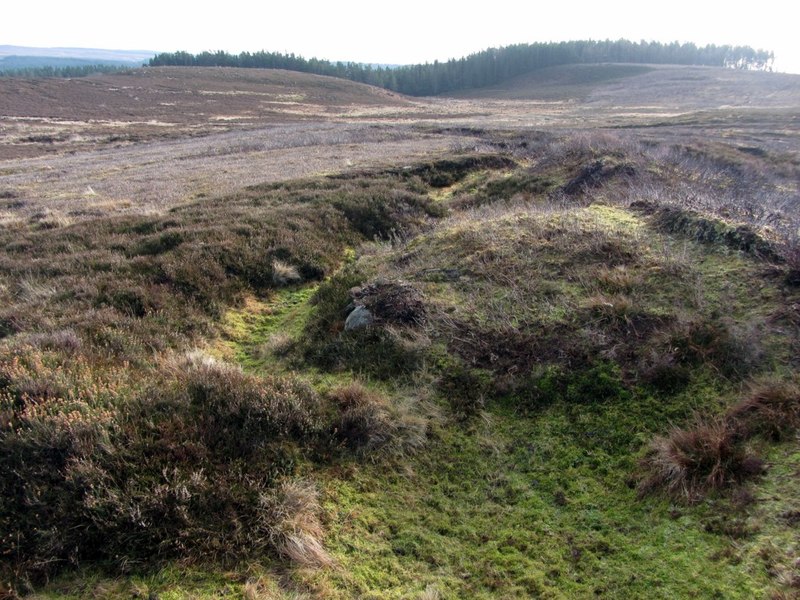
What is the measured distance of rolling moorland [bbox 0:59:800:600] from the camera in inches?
162

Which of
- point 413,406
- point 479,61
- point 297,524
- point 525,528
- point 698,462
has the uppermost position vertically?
point 479,61

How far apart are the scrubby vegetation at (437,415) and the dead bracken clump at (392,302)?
0.04 meters

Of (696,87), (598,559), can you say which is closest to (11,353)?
(598,559)

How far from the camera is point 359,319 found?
829 cm

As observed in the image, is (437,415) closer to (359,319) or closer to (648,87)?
(359,319)

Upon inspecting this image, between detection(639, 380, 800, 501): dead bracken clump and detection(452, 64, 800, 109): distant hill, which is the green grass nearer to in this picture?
detection(639, 380, 800, 501): dead bracken clump

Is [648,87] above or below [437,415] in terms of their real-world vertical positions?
above

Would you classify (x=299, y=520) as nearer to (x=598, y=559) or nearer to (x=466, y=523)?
(x=466, y=523)

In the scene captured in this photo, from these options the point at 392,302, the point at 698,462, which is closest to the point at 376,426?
the point at 392,302

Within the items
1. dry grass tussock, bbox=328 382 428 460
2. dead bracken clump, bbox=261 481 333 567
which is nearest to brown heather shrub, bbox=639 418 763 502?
dry grass tussock, bbox=328 382 428 460

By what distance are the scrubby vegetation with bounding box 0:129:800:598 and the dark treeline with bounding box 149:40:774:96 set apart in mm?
146392

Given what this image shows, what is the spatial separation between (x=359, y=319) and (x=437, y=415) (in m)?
2.61

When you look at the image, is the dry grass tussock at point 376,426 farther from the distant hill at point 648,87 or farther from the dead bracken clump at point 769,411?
the distant hill at point 648,87

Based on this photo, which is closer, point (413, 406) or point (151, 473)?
point (151, 473)
